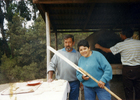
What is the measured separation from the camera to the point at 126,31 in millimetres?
2400

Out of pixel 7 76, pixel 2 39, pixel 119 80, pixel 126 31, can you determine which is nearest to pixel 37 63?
pixel 7 76

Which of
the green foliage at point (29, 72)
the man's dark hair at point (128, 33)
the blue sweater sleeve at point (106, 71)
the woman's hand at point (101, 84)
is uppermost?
the man's dark hair at point (128, 33)

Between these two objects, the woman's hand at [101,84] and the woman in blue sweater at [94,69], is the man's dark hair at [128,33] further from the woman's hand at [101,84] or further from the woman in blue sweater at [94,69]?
the woman's hand at [101,84]

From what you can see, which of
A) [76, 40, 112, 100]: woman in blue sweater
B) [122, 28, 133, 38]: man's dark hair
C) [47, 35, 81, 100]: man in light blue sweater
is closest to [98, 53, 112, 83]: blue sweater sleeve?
[76, 40, 112, 100]: woman in blue sweater

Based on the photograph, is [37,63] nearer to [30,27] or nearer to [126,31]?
[30,27]

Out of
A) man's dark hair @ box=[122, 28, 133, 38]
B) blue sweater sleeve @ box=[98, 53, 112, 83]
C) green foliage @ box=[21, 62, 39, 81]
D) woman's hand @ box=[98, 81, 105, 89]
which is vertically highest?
man's dark hair @ box=[122, 28, 133, 38]

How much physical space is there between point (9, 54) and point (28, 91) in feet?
45.1

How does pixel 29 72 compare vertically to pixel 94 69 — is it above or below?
below

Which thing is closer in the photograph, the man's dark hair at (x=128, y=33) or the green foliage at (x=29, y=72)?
the man's dark hair at (x=128, y=33)

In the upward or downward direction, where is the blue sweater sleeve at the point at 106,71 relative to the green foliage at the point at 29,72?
upward

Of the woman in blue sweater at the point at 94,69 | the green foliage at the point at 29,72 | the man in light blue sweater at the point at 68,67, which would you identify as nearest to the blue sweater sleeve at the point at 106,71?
the woman in blue sweater at the point at 94,69

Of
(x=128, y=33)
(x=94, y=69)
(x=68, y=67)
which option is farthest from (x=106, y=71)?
(x=128, y=33)

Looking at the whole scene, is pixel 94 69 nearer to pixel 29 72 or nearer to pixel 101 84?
pixel 101 84

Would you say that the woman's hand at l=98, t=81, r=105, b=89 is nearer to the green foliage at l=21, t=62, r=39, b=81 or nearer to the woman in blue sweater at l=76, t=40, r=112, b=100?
the woman in blue sweater at l=76, t=40, r=112, b=100
